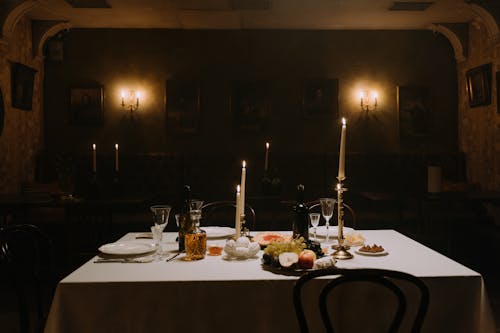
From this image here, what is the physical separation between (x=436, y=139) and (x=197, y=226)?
4.95 m

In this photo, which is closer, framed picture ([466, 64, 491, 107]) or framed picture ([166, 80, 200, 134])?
framed picture ([466, 64, 491, 107])

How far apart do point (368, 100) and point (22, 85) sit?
4.34 meters

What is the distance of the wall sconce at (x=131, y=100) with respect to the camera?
606 centimetres

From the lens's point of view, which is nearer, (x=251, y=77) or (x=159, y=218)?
(x=159, y=218)

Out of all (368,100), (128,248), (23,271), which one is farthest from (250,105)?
(23,271)

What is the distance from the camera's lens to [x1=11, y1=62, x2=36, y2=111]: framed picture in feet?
17.1

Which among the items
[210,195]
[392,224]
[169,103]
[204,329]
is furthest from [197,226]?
[169,103]

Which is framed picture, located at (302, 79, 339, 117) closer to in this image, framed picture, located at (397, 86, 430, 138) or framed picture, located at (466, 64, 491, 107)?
framed picture, located at (397, 86, 430, 138)

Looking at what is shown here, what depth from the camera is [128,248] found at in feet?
6.84

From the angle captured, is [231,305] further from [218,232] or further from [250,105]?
[250,105]

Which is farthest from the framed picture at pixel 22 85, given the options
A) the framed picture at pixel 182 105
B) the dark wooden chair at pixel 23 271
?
the dark wooden chair at pixel 23 271

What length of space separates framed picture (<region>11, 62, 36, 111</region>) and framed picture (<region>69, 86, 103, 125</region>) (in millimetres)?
579

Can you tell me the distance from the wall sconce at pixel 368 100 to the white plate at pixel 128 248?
15.0ft

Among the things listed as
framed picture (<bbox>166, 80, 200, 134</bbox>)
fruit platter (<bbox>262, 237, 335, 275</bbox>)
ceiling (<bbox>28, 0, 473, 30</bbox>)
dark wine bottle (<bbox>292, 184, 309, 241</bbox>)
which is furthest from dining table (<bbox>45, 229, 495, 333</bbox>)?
framed picture (<bbox>166, 80, 200, 134</bbox>)
